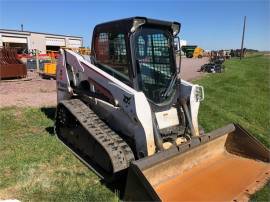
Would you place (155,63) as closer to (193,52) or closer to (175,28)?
(175,28)

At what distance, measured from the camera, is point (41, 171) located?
5.34 metres

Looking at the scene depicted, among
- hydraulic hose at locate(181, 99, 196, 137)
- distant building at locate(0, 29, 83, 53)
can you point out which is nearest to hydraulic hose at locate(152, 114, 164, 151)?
hydraulic hose at locate(181, 99, 196, 137)

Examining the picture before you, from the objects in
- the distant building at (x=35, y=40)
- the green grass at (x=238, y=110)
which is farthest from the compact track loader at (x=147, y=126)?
the distant building at (x=35, y=40)

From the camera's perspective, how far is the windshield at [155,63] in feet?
18.6

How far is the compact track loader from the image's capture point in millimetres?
4934

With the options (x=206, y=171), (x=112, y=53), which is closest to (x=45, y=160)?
(x=112, y=53)

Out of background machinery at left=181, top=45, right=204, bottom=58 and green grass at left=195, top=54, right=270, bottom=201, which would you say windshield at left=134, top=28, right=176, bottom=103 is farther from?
background machinery at left=181, top=45, right=204, bottom=58

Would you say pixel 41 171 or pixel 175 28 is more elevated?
pixel 175 28

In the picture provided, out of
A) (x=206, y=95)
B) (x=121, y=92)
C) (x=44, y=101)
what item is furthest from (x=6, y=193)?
→ (x=206, y=95)

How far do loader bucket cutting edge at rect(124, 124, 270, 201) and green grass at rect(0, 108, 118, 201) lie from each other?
0.62 meters

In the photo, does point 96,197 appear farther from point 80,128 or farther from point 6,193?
point 80,128

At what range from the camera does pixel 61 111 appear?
256 inches

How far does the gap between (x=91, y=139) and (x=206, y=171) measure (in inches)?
71.0

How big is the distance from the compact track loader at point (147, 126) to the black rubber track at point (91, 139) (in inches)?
0.6
